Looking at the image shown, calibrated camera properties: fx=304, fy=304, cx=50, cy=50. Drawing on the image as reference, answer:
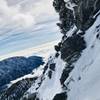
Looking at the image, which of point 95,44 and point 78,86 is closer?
point 78,86

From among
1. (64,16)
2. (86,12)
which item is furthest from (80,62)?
(64,16)

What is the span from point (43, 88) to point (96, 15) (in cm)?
4040

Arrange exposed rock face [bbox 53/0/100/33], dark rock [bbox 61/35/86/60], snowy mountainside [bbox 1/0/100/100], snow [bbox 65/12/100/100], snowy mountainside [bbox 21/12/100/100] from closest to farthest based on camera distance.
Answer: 1. snow [bbox 65/12/100/100]
2. snowy mountainside [bbox 21/12/100/100]
3. snowy mountainside [bbox 1/0/100/100]
4. dark rock [bbox 61/35/86/60]
5. exposed rock face [bbox 53/0/100/33]

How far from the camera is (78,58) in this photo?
8806 cm

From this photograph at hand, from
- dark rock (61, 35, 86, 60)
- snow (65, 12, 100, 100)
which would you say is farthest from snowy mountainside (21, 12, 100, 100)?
dark rock (61, 35, 86, 60)

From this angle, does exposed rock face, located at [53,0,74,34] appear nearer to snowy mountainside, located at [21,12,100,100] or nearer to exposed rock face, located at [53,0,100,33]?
exposed rock face, located at [53,0,100,33]

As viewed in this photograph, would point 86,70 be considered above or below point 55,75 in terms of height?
below

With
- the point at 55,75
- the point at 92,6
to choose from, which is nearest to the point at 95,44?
the point at 92,6

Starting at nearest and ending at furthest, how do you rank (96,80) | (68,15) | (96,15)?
(96,80) < (96,15) < (68,15)

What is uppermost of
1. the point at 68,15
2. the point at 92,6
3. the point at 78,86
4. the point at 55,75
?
the point at 68,15

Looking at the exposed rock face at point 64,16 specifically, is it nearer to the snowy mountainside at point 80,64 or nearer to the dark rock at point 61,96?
the snowy mountainside at point 80,64

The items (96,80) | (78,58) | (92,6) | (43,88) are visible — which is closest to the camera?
(96,80)

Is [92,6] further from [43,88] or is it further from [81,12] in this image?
[43,88]

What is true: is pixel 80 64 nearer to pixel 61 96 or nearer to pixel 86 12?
pixel 61 96
